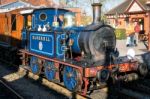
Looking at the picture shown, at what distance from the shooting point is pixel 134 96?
9.53m

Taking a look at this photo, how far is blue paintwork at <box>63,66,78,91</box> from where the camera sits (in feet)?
32.8

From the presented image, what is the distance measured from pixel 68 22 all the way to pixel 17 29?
4.86 m

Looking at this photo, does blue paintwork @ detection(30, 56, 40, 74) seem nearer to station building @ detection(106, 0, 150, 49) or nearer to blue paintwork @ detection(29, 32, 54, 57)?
blue paintwork @ detection(29, 32, 54, 57)

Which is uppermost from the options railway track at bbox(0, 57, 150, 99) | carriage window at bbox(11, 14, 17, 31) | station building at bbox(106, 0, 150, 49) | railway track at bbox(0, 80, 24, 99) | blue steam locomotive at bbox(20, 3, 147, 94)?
station building at bbox(106, 0, 150, 49)

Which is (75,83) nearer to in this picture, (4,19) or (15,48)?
(15,48)

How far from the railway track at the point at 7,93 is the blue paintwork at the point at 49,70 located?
1545 millimetres

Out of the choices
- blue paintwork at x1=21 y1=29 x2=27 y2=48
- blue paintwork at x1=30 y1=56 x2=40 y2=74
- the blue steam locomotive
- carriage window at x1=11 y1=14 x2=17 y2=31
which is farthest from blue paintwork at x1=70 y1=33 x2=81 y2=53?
carriage window at x1=11 y1=14 x2=17 y2=31

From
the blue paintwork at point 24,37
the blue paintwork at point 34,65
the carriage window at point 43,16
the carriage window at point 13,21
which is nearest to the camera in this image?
the blue paintwork at point 34,65

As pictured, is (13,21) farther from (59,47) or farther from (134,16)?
(134,16)

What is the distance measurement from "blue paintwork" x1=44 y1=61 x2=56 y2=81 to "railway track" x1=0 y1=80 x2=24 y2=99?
60.8 inches

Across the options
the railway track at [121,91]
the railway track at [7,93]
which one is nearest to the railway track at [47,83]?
the railway track at [121,91]

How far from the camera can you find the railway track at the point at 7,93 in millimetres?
10062

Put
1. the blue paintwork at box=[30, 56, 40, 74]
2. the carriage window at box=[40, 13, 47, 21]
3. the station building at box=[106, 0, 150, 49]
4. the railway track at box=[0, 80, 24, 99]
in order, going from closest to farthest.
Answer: the railway track at box=[0, 80, 24, 99], the blue paintwork at box=[30, 56, 40, 74], the carriage window at box=[40, 13, 47, 21], the station building at box=[106, 0, 150, 49]

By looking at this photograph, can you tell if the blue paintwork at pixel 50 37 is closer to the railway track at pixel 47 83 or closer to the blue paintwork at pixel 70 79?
the blue paintwork at pixel 70 79
